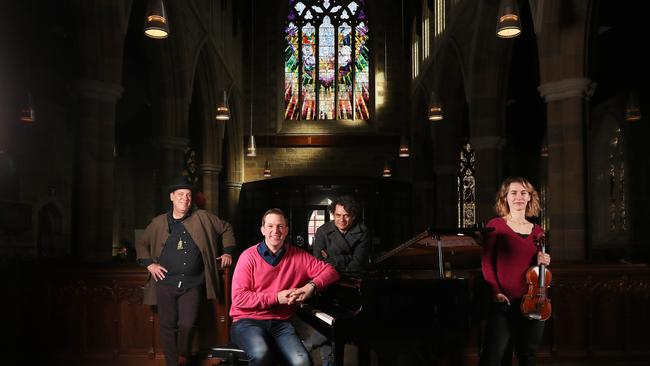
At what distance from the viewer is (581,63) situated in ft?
31.6

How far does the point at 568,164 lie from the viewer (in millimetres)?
9773

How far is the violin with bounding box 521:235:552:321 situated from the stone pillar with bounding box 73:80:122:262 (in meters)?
7.73

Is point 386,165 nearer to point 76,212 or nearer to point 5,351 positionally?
point 76,212

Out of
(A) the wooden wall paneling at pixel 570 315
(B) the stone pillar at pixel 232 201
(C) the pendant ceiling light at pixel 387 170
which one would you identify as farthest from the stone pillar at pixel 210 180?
(A) the wooden wall paneling at pixel 570 315

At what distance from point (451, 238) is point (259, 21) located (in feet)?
73.7

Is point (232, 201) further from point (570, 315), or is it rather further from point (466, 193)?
point (570, 315)

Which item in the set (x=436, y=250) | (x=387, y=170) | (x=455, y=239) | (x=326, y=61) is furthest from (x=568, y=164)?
(x=326, y=61)

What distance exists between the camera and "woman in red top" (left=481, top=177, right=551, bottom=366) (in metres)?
3.93

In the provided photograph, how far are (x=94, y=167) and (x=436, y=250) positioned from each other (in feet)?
21.9

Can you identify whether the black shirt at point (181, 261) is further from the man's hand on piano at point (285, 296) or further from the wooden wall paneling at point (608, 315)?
the wooden wall paneling at point (608, 315)

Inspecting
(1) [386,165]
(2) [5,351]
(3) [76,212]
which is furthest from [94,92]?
(1) [386,165]

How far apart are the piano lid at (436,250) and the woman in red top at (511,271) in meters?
0.12

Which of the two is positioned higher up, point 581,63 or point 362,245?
point 581,63

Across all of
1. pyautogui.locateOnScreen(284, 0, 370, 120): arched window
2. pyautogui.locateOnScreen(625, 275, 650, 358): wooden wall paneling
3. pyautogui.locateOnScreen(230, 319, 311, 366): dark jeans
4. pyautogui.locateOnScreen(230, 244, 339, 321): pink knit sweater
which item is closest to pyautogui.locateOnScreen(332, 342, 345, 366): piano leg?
pyautogui.locateOnScreen(230, 319, 311, 366): dark jeans
